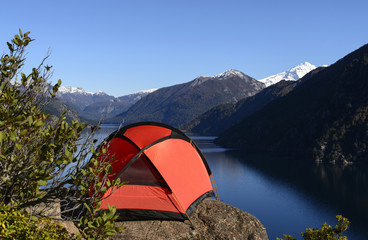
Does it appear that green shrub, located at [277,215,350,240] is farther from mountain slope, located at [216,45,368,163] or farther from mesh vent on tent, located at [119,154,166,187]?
mountain slope, located at [216,45,368,163]

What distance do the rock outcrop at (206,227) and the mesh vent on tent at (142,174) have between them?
152cm

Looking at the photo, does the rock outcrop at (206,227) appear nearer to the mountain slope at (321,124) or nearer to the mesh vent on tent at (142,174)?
the mesh vent on tent at (142,174)

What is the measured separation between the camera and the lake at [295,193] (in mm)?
56938

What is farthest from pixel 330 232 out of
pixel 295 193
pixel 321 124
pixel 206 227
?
pixel 321 124

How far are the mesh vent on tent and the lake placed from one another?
142ft

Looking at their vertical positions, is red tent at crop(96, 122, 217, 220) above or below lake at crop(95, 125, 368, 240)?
above

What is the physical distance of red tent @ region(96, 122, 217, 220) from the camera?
11102mm

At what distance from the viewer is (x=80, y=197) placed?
471cm

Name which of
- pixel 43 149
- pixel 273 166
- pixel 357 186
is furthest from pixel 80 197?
pixel 273 166

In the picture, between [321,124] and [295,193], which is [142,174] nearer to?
[295,193]

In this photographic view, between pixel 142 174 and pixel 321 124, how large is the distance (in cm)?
15802

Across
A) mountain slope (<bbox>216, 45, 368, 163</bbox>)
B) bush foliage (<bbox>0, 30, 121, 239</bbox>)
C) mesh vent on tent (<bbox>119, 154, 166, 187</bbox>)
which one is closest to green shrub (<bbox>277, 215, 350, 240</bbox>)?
mesh vent on tent (<bbox>119, 154, 166, 187</bbox>)

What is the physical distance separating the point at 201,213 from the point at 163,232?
2134 mm

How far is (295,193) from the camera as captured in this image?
76.0 metres
